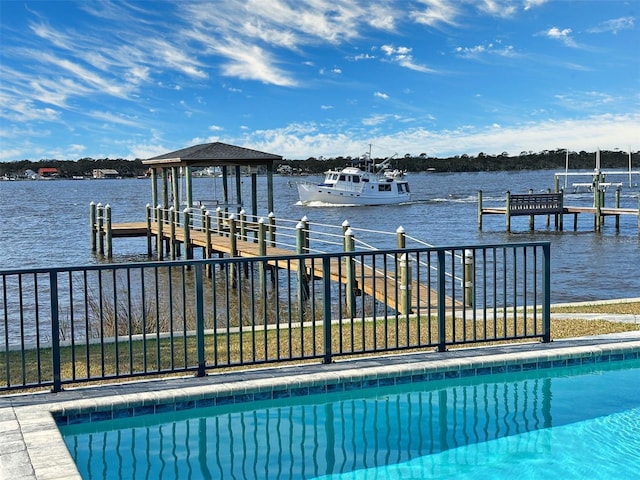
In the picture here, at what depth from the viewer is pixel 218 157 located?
80.6 ft

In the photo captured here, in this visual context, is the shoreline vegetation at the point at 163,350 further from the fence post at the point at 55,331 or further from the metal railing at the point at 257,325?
the fence post at the point at 55,331

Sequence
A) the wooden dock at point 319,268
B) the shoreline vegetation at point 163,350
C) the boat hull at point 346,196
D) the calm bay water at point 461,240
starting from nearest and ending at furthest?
the shoreline vegetation at point 163,350 → the wooden dock at point 319,268 → the calm bay water at point 461,240 → the boat hull at point 346,196

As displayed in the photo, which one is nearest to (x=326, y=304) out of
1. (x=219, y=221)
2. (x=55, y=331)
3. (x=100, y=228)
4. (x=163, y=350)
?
(x=55, y=331)

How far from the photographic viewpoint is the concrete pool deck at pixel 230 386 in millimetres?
5000

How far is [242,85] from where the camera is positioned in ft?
Answer: 211

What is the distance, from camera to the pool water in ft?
17.9

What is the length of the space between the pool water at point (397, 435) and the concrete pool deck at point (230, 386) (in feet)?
0.30

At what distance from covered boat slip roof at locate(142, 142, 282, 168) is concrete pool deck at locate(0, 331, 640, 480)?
58.2 ft

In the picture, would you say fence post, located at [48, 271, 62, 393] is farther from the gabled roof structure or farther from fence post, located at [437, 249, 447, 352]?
the gabled roof structure

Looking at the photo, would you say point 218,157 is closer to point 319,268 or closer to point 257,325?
point 319,268

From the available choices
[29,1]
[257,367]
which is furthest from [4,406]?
[29,1]

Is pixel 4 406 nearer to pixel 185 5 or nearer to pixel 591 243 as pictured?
pixel 591 243

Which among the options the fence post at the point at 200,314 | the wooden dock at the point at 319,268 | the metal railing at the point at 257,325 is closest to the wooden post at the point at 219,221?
the wooden dock at the point at 319,268

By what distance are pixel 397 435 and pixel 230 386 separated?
4.56 ft
